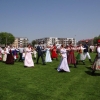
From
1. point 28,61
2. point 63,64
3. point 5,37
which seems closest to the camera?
point 63,64

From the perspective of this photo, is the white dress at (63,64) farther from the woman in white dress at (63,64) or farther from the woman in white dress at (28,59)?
the woman in white dress at (28,59)

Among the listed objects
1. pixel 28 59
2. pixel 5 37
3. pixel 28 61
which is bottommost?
pixel 28 61

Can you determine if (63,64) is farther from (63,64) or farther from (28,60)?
(28,60)

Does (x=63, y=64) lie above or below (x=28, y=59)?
below

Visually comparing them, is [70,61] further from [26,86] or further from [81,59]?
[26,86]

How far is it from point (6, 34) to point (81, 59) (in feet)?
450

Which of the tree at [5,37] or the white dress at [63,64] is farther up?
the tree at [5,37]

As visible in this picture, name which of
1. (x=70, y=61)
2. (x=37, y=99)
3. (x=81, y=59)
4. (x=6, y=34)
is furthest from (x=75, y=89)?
(x=6, y=34)

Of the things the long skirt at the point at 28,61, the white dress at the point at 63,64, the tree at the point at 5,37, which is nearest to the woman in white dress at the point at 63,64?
the white dress at the point at 63,64

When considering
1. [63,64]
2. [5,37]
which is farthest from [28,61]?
[5,37]

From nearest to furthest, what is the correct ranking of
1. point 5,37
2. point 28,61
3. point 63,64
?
point 63,64
point 28,61
point 5,37

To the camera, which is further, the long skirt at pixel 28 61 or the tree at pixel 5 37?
the tree at pixel 5 37

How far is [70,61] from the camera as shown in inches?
523

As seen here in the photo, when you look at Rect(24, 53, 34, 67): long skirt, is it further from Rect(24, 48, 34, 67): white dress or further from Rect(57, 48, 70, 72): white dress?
Rect(57, 48, 70, 72): white dress
